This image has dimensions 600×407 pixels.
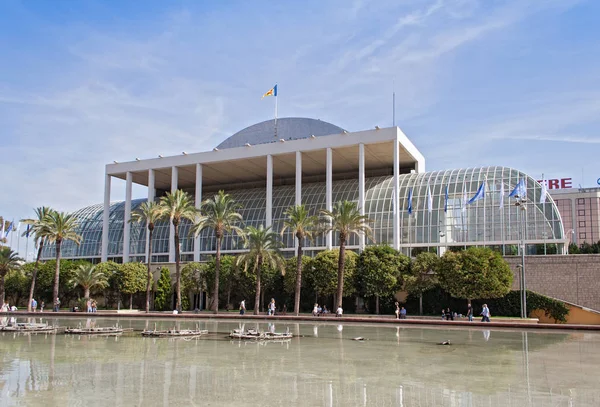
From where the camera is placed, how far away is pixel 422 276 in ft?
176

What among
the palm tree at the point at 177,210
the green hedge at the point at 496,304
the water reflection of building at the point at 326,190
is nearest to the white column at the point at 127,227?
the water reflection of building at the point at 326,190

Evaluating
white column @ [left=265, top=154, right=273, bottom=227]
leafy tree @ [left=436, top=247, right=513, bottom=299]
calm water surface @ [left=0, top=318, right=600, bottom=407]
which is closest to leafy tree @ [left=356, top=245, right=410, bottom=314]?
leafy tree @ [left=436, top=247, right=513, bottom=299]

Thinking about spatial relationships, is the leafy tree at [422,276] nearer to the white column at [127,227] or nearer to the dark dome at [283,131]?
the dark dome at [283,131]

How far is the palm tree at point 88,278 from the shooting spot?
66375 millimetres

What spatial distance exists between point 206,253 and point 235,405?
62115 millimetres

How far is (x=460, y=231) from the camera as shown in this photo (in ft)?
199

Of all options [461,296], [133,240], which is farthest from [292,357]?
[133,240]

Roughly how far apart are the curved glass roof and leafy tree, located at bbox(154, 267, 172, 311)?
895cm

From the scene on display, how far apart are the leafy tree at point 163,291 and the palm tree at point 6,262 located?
18702 mm

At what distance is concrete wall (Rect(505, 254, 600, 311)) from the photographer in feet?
166

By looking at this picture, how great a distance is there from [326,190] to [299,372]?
169ft

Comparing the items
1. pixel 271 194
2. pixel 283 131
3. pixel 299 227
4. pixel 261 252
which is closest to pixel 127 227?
pixel 271 194

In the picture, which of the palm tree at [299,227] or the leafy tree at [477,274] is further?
the palm tree at [299,227]

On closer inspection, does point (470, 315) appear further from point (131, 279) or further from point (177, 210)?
point (131, 279)
